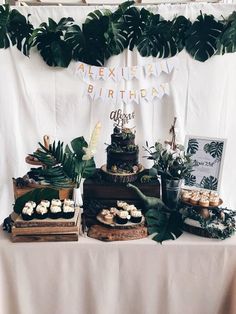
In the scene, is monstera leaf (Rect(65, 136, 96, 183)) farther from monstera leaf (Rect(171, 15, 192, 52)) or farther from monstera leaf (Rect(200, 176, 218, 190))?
monstera leaf (Rect(171, 15, 192, 52))

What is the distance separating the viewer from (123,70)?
7.14 feet

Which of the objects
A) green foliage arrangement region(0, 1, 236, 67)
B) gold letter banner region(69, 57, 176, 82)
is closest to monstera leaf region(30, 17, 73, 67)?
green foliage arrangement region(0, 1, 236, 67)

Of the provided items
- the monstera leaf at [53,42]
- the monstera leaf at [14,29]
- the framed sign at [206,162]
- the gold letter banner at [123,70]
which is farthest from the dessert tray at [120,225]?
the monstera leaf at [14,29]

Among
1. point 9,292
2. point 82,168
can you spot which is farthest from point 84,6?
point 9,292

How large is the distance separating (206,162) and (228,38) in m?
1.13

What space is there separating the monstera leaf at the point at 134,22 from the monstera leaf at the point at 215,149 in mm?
1092

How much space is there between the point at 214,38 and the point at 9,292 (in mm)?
1943

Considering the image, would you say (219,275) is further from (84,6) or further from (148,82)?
(84,6)

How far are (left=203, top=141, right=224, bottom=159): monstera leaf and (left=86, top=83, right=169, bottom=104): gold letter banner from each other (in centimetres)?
95

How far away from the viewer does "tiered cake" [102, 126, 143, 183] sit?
4.59ft

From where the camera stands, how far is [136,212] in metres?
1.28

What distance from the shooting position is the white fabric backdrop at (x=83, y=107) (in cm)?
224

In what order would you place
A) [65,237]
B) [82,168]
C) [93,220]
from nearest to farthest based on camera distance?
[65,237]
[93,220]
[82,168]

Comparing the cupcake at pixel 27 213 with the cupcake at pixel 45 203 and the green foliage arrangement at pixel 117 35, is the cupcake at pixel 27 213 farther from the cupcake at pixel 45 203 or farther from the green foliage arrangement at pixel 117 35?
A: the green foliage arrangement at pixel 117 35
